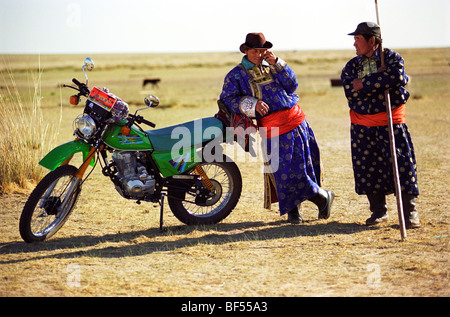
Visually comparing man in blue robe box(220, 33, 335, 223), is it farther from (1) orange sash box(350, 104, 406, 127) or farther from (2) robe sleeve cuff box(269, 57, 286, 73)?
(1) orange sash box(350, 104, 406, 127)

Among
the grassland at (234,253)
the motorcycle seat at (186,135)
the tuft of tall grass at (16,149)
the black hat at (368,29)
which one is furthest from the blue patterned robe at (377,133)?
the tuft of tall grass at (16,149)

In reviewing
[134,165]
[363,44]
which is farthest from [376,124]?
[134,165]

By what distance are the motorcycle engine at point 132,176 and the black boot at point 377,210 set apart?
7.39 ft

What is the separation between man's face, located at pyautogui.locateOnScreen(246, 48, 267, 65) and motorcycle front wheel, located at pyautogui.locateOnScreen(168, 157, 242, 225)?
1.05 m

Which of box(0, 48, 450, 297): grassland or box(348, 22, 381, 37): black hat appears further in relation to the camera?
box(348, 22, 381, 37): black hat

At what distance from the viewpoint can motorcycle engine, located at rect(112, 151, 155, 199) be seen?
18.3 feet

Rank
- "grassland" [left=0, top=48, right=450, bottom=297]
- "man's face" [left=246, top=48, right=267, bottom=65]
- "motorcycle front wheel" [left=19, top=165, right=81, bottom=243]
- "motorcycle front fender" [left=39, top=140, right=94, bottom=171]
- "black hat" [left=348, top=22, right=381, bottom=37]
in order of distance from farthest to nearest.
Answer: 1. "man's face" [left=246, top=48, right=267, bottom=65]
2. "black hat" [left=348, top=22, right=381, bottom=37]
3. "motorcycle front fender" [left=39, top=140, right=94, bottom=171]
4. "motorcycle front wheel" [left=19, top=165, right=81, bottom=243]
5. "grassland" [left=0, top=48, right=450, bottom=297]

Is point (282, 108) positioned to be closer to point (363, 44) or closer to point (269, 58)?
point (269, 58)

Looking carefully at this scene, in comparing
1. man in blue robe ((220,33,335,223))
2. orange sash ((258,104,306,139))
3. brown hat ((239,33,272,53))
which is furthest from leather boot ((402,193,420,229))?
brown hat ((239,33,272,53))

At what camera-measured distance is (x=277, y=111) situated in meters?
5.76

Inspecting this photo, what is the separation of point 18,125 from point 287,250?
178 inches

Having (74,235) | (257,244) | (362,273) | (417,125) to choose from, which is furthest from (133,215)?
(417,125)

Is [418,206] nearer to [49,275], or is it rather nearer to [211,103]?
[49,275]

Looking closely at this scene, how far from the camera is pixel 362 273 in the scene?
454cm
